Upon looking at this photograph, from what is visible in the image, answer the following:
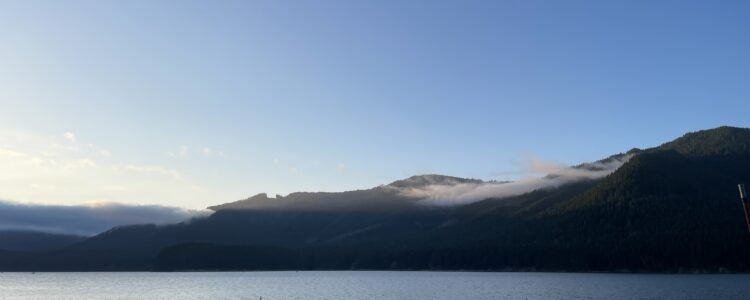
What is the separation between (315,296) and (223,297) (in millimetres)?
21498

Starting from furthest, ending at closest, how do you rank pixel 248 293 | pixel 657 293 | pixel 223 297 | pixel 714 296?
pixel 248 293
pixel 223 297
pixel 657 293
pixel 714 296

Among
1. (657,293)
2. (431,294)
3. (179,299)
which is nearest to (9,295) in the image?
(179,299)

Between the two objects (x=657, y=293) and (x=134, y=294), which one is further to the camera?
(x=134, y=294)

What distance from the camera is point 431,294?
155m

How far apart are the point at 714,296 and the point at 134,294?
134 m

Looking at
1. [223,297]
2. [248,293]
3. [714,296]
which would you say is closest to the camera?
[714,296]

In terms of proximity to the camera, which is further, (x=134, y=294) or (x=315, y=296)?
(x=134, y=294)

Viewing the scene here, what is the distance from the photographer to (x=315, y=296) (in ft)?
498

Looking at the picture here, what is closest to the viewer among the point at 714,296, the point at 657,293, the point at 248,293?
the point at 714,296

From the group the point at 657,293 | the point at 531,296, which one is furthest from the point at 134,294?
the point at 657,293

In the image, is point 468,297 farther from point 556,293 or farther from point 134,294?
point 134,294

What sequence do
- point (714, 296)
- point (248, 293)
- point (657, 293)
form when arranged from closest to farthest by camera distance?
point (714, 296)
point (657, 293)
point (248, 293)

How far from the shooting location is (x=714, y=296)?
13138cm

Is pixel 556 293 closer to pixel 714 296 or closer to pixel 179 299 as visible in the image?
pixel 714 296
